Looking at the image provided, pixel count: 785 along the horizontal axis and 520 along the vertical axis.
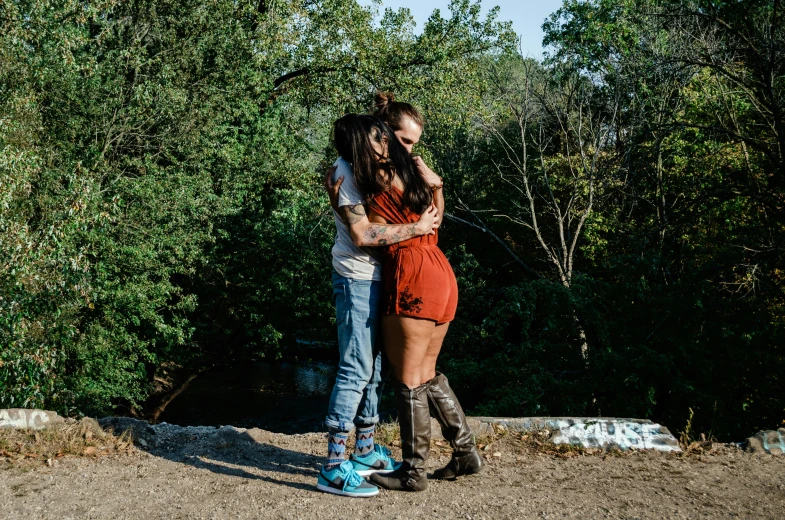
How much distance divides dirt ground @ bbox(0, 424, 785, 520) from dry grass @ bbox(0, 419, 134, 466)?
88 mm

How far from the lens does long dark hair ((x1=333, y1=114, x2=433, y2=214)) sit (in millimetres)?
3131

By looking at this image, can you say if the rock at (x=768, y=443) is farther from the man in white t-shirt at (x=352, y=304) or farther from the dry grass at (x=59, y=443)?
the dry grass at (x=59, y=443)

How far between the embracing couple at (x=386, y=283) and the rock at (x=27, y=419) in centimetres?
197

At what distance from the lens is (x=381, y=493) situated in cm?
330

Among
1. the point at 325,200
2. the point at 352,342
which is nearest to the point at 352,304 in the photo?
the point at 352,342

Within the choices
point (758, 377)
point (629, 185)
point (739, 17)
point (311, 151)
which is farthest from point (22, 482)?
point (311, 151)

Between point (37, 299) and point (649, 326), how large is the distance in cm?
658

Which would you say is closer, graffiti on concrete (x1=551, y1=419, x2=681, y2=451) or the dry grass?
the dry grass

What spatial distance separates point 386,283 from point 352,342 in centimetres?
33

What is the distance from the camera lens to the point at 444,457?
3969 millimetres

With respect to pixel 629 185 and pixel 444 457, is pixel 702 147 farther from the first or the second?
pixel 444 457

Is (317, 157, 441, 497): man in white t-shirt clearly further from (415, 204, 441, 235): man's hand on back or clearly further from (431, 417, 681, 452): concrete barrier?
(431, 417, 681, 452): concrete barrier

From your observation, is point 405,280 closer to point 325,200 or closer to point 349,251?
point 349,251

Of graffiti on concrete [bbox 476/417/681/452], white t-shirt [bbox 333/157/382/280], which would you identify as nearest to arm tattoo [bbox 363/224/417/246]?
white t-shirt [bbox 333/157/382/280]
